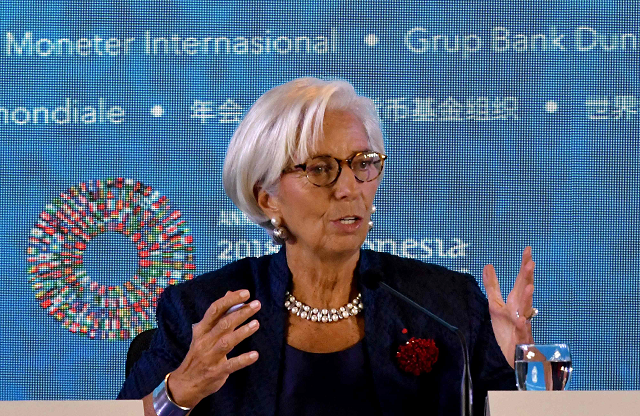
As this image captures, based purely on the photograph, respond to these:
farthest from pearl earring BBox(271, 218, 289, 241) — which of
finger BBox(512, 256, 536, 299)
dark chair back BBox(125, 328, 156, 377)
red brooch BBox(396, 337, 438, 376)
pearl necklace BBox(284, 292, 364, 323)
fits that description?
finger BBox(512, 256, 536, 299)

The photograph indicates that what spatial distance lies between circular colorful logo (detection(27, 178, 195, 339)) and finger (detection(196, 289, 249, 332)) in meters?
1.80

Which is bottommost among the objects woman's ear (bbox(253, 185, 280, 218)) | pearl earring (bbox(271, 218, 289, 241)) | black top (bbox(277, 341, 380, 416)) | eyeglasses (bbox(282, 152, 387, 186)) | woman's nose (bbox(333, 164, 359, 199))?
black top (bbox(277, 341, 380, 416))

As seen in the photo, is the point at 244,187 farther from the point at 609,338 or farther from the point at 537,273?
the point at 609,338

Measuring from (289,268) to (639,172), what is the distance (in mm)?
1884

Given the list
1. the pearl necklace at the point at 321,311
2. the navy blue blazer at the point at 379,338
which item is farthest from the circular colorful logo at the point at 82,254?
the pearl necklace at the point at 321,311

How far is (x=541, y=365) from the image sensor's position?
1750mm

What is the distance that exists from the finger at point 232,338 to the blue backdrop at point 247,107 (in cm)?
181

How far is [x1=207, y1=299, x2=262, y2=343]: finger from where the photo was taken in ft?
6.00

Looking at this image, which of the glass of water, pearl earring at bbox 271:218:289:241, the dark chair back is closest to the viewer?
the glass of water

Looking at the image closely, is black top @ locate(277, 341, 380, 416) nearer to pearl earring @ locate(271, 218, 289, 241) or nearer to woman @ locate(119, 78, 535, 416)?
woman @ locate(119, 78, 535, 416)

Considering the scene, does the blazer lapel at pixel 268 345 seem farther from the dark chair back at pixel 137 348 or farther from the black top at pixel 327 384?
the dark chair back at pixel 137 348

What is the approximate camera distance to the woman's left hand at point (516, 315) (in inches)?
78.2

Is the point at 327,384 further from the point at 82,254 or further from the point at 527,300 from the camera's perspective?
the point at 82,254

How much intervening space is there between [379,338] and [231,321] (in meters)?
0.52
